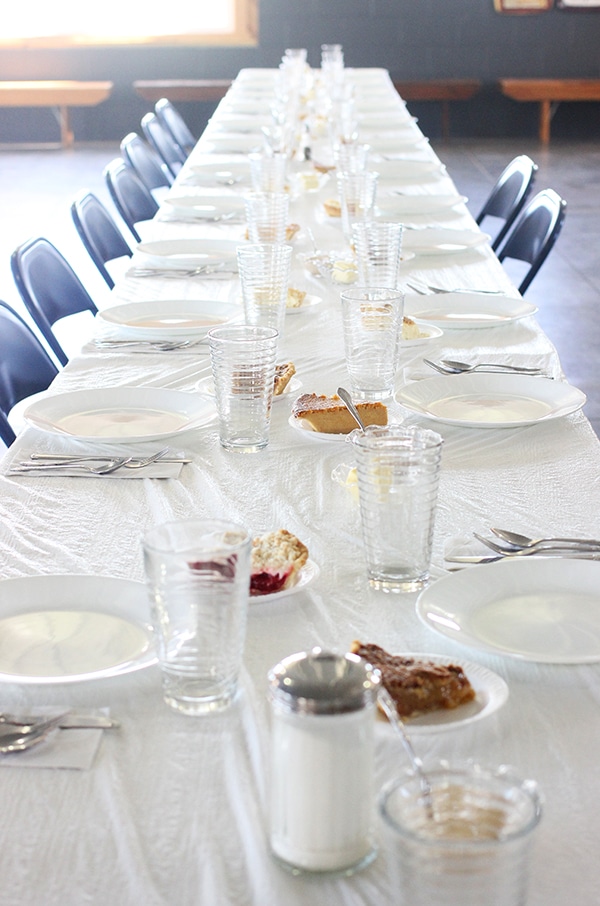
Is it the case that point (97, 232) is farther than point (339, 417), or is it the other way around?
point (97, 232)

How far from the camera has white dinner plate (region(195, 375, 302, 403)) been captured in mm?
1891

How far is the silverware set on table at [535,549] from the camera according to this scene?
1263 millimetres

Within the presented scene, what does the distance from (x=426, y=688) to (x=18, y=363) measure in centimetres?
161

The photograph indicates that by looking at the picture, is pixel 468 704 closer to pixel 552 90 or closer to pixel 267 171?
pixel 267 171

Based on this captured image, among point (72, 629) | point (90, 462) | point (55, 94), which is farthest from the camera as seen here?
point (55, 94)

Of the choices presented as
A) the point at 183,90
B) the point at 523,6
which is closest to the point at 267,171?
the point at 183,90

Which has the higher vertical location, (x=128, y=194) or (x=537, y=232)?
(x=537, y=232)

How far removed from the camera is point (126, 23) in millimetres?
11727

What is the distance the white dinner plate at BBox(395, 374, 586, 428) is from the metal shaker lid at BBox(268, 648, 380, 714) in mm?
963

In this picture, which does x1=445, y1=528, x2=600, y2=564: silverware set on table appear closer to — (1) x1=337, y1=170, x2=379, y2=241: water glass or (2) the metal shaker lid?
(2) the metal shaker lid

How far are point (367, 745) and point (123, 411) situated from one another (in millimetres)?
1108

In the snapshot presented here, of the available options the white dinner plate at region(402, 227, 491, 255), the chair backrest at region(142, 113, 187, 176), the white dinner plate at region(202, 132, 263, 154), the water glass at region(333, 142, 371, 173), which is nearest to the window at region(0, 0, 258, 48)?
the chair backrest at region(142, 113, 187, 176)

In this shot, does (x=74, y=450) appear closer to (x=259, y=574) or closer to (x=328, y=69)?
(x=259, y=574)

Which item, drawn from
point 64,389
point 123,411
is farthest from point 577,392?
point 64,389
